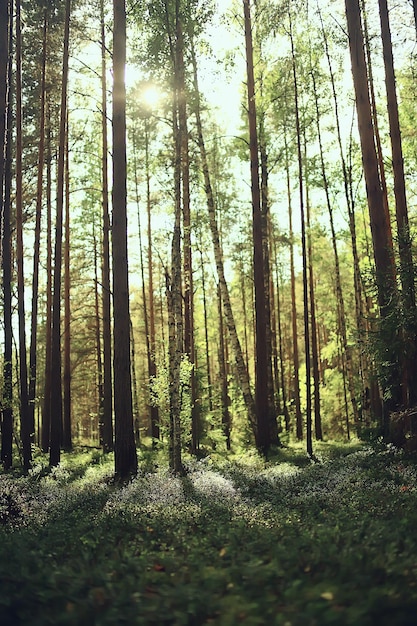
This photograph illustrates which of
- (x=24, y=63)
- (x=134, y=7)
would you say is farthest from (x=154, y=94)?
(x=24, y=63)

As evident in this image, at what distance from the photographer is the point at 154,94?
1423cm

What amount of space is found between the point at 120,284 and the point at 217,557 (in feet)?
25.9

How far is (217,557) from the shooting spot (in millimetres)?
4234

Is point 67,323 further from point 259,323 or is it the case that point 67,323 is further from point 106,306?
point 259,323

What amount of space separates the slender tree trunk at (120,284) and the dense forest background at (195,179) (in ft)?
0.10

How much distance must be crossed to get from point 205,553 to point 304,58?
708 inches

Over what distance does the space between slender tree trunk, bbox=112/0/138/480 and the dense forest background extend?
0.10 feet

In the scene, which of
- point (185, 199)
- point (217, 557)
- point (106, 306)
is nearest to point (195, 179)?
point (185, 199)

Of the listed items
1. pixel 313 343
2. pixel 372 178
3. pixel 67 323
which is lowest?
pixel 313 343

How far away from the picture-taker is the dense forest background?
1183 centimetres

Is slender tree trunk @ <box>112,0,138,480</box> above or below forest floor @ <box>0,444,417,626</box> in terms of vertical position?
above

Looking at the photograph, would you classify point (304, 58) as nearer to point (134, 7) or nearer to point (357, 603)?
point (134, 7)

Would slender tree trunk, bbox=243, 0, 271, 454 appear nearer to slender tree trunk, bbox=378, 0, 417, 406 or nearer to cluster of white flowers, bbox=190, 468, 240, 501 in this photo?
cluster of white flowers, bbox=190, 468, 240, 501

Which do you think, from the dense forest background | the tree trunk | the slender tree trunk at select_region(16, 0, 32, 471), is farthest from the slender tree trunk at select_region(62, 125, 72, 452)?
the tree trunk
